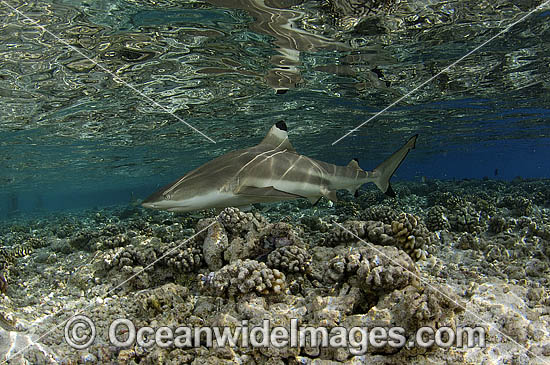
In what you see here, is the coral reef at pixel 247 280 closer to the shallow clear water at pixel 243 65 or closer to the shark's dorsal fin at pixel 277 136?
the shark's dorsal fin at pixel 277 136

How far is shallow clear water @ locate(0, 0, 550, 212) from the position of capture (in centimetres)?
813

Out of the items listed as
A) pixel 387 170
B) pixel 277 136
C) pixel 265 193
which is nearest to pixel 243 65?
pixel 277 136

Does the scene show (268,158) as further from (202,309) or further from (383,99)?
(383,99)

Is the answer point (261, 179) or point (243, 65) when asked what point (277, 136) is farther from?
point (243, 65)

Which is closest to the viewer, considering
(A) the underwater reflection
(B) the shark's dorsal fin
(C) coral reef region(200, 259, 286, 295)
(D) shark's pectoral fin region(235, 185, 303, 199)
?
(D) shark's pectoral fin region(235, 185, 303, 199)

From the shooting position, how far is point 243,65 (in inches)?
463

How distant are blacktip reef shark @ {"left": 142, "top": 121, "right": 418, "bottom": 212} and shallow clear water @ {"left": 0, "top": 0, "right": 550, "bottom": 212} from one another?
4427 mm

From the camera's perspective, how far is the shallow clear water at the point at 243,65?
813cm

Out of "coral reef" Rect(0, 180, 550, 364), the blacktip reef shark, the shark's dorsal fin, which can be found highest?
the shark's dorsal fin

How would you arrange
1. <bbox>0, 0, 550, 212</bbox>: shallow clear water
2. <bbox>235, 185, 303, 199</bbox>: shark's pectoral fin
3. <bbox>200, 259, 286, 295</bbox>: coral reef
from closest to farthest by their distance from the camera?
1. <bbox>235, 185, 303, 199</bbox>: shark's pectoral fin
2. <bbox>200, 259, 286, 295</bbox>: coral reef
3. <bbox>0, 0, 550, 212</bbox>: shallow clear water

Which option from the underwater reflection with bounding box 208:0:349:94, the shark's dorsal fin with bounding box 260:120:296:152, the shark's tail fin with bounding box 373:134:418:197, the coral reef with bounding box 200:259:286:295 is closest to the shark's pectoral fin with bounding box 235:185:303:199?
the coral reef with bounding box 200:259:286:295

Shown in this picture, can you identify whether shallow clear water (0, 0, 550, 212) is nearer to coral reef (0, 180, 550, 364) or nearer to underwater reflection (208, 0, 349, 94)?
underwater reflection (208, 0, 349, 94)

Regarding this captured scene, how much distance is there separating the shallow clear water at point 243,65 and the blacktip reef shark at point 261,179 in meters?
4.43

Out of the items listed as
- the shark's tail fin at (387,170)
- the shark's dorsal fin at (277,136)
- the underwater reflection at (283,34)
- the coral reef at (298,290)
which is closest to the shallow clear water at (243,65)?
the underwater reflection at (283,34)
